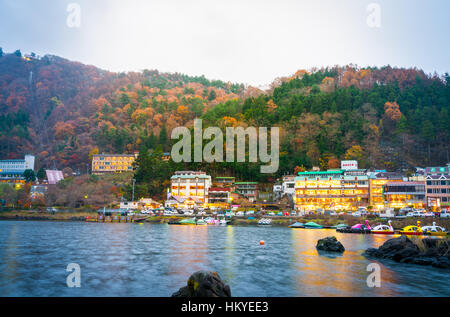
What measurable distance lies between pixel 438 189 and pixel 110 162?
91.1 meters

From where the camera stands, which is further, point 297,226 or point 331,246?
point 297,226

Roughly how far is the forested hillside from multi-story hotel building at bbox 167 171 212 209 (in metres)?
7.75

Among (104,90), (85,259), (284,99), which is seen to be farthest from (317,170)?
(104,90)

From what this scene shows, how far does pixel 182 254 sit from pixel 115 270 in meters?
7.13

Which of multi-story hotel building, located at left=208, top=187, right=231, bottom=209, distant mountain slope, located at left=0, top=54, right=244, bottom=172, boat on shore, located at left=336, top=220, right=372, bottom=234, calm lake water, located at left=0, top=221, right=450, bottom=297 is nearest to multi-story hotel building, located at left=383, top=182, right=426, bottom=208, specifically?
boat on shore, located at left=336, top=220, right=372, bottom=234

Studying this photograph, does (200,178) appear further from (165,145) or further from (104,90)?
(104,90)

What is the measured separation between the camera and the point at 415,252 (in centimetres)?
2500

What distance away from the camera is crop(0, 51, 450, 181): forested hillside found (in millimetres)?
89812

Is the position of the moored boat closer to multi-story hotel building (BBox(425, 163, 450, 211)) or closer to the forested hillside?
multi-story hotel building (BBox(425, 163, 450, 211))

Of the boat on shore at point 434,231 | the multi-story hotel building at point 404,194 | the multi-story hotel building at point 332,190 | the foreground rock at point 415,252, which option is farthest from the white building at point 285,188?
the foreground rock at point 415,252

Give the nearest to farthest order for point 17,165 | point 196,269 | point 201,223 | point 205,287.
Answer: point 205,287 → point 196,269 → point 201,223 → point 17,165

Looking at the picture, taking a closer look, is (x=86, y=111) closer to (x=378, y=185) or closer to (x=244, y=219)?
(x=244, y=219)

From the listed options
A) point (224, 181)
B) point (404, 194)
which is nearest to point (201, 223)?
point (224, 181)

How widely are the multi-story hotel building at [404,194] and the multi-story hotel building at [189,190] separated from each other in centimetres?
4017
